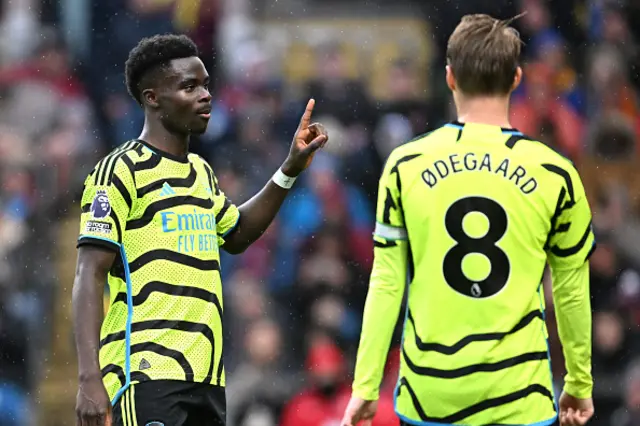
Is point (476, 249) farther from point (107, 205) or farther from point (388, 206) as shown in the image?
point (107, 205)

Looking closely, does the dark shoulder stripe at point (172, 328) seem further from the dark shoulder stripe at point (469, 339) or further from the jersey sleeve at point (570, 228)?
the jersey sleeve at point (570, 228)

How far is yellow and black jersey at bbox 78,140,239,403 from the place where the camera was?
5137 mm

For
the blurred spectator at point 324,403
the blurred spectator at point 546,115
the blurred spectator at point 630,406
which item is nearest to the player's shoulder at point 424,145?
the blurred spectator at point 324,403

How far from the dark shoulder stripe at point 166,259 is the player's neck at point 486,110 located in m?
1.29

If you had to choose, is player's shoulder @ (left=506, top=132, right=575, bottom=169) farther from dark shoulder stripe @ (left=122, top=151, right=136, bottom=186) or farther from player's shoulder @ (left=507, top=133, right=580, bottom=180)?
dark shoulder stripe @ (left=122, top=151, right=136, bottom=186)

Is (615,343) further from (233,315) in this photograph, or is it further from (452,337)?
(452,337)

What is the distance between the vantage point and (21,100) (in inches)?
485

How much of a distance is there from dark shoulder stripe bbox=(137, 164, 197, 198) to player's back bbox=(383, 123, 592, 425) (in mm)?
1151

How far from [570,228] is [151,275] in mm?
1646

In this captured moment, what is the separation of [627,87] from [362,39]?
115 inches

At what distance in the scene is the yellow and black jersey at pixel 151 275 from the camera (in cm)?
514

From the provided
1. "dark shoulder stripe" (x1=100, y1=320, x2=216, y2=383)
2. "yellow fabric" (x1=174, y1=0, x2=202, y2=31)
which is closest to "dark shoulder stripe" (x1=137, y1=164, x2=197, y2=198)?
"dark shoulder stripe" (x1=100, y1=320, x2=216, y2=383)

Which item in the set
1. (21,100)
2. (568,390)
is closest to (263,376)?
(21,100)

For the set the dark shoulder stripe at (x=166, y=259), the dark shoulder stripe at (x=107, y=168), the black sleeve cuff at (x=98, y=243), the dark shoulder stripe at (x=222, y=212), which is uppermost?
the dark shoulder stripe at (x=107, y=168)
